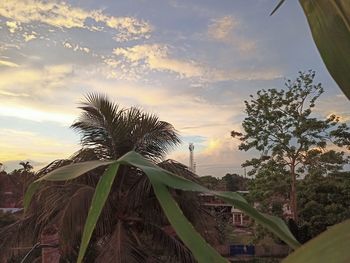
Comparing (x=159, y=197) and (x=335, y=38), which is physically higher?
(x=335, y=38)

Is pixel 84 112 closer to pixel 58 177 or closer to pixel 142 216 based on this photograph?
pixel 142 216

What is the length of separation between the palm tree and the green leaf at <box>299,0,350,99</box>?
211 inches

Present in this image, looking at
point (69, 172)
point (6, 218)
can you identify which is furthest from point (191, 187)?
point (6, 218)

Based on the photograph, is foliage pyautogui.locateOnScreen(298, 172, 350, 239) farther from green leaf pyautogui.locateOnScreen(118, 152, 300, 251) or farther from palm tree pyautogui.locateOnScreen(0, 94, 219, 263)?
A: green leaf pyautogui.locateOnScreen(118, 152, 300, 251)

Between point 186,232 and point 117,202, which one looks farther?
point 117,202

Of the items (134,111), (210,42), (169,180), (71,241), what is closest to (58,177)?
(169,180)

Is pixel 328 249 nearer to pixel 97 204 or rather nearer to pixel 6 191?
pixel 97 204

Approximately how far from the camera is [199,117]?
12.2 meters

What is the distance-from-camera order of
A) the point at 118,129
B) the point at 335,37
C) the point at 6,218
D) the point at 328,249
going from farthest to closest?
the point at 6,218 < the point at 118,129 < the point at 335,37 < the point at 328,249

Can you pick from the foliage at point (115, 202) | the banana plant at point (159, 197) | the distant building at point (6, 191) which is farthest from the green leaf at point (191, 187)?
the distant building at point (6, 191)

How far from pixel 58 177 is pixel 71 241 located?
5.52 m

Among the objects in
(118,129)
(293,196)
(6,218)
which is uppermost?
(118,129)

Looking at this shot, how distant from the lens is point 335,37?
62 cm

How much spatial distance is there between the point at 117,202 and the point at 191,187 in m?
5.94
